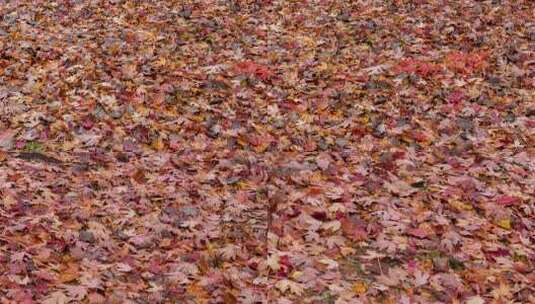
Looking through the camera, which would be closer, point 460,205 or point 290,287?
point 290,287

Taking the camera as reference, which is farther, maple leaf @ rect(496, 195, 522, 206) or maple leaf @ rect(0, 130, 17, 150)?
maple leaf @ rect(0, 130, 17, 150)

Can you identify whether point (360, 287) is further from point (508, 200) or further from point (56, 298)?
point (56, 298)

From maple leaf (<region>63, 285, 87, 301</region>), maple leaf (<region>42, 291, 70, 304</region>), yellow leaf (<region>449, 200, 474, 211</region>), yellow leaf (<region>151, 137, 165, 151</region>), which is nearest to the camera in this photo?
maple leaf (<region>42, 291, 70, 304</region>)

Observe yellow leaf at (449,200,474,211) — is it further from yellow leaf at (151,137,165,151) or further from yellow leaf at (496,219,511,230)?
yellow leaf at (151,137,165,151)

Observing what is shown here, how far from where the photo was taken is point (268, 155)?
26.9ft

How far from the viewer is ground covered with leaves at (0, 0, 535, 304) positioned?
19.5ft

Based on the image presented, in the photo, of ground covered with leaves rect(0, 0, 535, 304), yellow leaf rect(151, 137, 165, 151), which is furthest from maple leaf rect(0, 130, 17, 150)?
yellow leaf rect(151, 137, 165, 151)

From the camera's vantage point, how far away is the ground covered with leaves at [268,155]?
19.5ft

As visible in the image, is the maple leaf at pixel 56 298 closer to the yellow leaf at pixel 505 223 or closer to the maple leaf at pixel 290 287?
the maple leaf at pixel 290 287

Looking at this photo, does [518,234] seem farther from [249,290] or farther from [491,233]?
[249,290]

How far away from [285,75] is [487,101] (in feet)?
10.7

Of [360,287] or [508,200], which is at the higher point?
[508,200]

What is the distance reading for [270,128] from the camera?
29.3 feet

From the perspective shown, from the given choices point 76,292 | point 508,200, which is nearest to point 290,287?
point 76,292
